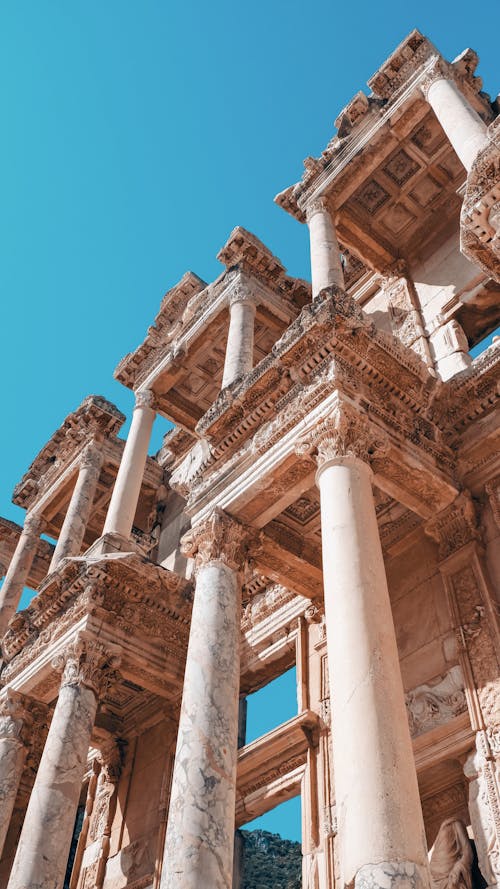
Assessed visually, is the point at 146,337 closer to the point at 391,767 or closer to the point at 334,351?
the point at 334,351

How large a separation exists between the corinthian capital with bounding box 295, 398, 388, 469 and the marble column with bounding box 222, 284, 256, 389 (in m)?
4.01

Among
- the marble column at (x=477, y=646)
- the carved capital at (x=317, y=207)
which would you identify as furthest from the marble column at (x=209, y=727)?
the carved capital at (x=317, y=207)

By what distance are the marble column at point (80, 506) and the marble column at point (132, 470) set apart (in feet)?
5.58

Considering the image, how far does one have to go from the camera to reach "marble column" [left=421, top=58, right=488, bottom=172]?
12.2 m

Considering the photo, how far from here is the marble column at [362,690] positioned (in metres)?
6.98

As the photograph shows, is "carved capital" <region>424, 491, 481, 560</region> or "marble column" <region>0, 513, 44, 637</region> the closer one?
"carved capital" <region>424, 491, 481, 560</region>

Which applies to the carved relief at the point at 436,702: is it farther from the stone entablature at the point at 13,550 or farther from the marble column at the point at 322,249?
the stone entablature at the point at 13,550

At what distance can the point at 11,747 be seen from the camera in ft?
50.5

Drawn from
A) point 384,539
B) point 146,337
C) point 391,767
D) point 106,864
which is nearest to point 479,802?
point 391,767

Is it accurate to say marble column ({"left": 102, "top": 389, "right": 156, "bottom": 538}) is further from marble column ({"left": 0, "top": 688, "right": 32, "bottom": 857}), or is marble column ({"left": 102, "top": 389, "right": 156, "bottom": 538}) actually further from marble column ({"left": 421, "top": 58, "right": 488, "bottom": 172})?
marble column ({"left": 421, "top": 58, "right": 488, "bottom": 172})

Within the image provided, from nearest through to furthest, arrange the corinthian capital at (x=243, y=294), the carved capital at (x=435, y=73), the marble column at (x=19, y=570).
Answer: the carved capital at (x=435, y=73) < the corinthian capital at (x=243, y=294) < the marble column at (x=19, y=570)

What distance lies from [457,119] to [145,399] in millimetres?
9947

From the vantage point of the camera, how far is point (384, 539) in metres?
13.7

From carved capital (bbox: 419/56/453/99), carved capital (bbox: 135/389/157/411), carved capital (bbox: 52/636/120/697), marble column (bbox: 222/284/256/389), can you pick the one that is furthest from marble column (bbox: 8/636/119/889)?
carved capital (bbox: 419/56/453/99)
